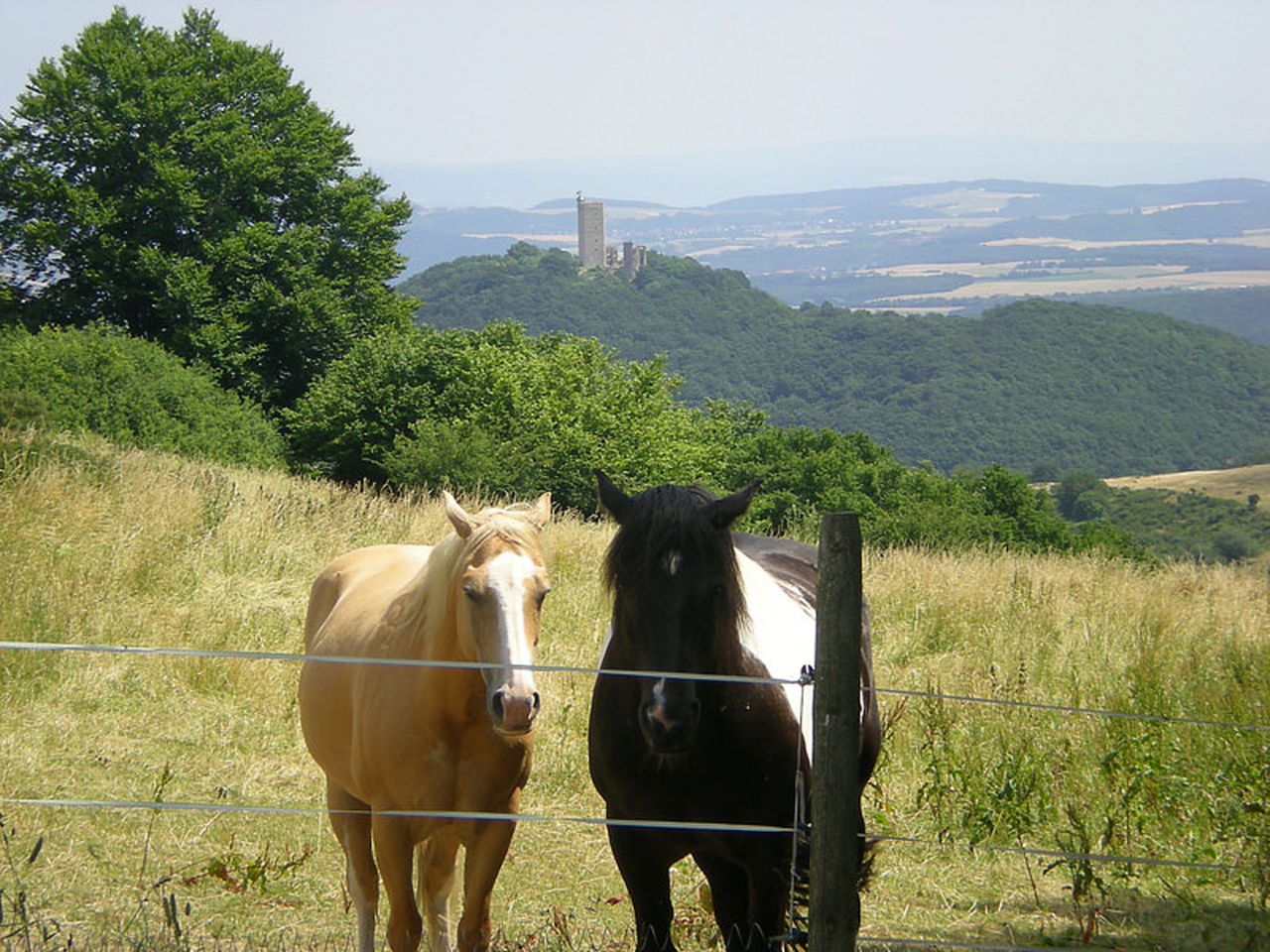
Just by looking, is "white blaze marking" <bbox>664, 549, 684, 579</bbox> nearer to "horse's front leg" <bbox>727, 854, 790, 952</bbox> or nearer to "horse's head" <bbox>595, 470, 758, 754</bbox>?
"horse's head" <bbox>595, 470, 758, 754</bbox>

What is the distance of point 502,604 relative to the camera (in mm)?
4148

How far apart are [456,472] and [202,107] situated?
89.2 ft

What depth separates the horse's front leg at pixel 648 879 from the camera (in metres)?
4.39

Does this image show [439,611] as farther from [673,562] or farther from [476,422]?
[476,422]

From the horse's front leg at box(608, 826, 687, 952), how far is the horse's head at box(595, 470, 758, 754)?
54 cm

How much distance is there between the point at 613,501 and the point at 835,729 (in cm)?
143

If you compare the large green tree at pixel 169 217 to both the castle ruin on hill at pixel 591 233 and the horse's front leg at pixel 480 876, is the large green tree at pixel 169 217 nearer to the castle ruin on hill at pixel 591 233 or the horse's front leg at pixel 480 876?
the horse's front leg at pixel 480 876

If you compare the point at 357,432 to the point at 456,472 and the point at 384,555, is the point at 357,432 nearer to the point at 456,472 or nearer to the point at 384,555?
the point at 456,472

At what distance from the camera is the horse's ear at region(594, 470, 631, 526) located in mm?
4449

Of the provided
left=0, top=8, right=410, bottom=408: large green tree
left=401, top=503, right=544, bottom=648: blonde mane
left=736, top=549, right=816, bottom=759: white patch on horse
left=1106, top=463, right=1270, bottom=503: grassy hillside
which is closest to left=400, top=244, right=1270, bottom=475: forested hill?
left=1106, top=463, right=1270, bottom=503: grassy hillside

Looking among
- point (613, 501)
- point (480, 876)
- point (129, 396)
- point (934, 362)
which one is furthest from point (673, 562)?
point (934, 362)

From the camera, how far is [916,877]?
246 inches

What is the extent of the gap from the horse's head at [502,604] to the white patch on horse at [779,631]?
78 centimetres

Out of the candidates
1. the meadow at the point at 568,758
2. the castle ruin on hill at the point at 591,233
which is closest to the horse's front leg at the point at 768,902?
the meadow at the point at 568,758
